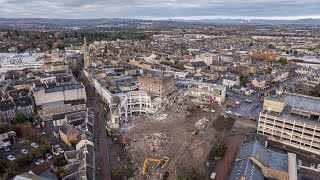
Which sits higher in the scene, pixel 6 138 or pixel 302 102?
pixel 302 102

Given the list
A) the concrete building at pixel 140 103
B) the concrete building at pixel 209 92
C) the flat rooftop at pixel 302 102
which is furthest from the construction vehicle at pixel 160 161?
the concrete building at pixel 209 92

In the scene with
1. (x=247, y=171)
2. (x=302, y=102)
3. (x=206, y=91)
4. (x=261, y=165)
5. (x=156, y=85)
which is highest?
(x=156, y=85)

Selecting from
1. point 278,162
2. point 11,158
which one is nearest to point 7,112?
point 11,158

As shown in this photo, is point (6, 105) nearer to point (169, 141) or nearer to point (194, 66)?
point (169, 141)

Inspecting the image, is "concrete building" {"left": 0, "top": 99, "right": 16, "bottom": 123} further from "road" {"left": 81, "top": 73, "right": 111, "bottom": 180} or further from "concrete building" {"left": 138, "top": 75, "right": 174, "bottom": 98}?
"concrete building" {"left": 138, "top": 75, "right": 174, "bottom": 98}

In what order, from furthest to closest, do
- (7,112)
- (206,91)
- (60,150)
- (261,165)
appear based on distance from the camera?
(206,91)
(7,112)
(60,150)
(261,165)

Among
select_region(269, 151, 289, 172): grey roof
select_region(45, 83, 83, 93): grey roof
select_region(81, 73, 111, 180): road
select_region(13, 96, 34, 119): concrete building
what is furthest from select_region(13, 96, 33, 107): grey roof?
select_region(269, 151, 289, 172): grey roof

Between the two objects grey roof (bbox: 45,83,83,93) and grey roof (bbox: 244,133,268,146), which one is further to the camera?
grey roof (bbox: 45,83,83,93)
